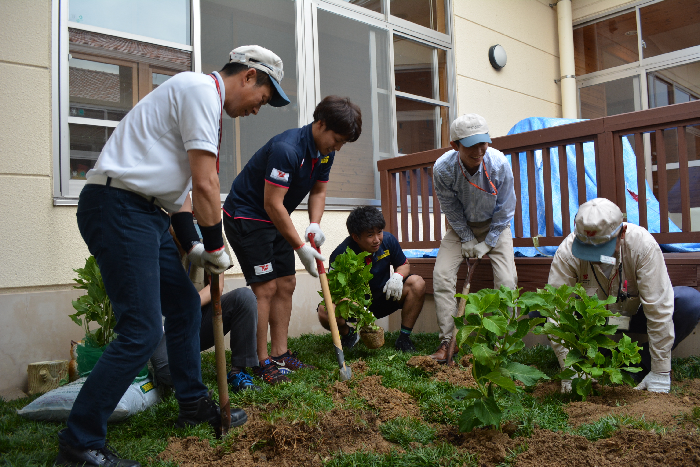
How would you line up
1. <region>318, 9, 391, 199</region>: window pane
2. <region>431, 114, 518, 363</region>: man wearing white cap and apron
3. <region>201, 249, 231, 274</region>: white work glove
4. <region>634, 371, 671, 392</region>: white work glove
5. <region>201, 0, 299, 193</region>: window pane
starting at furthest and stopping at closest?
<region>318, 9, 391, 199</region>: window pane → <region>201, 0, 299, 193</region>: window pane → <region>431, 114, 518, 363</region>: man wearing white cap and apron → <region>634, 371, 671, 392</region>: white work glove → <region>201, 249, 231, 274</region>: white work glove

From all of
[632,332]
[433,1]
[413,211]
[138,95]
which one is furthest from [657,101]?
[138,95]

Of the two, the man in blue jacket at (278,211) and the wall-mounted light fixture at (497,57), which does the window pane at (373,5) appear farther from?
the man in blue jacket at (278,211)

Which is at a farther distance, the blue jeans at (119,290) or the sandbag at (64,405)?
the sandbag at (64,405)

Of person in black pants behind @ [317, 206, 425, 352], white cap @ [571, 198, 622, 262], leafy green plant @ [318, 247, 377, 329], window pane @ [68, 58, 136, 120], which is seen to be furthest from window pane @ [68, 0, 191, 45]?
white cap @ [571, 198, 622, 262]

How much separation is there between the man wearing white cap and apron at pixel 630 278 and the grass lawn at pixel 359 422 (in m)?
0.24

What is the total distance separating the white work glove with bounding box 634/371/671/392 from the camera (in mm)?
2666

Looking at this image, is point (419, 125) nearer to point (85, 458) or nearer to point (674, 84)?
point (674, 84)

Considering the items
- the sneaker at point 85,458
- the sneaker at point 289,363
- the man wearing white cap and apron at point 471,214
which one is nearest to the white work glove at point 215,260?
the sneaker at point 85,458

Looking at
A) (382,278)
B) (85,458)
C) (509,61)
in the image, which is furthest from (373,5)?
(85,458)

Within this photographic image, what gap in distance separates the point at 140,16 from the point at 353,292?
293cm

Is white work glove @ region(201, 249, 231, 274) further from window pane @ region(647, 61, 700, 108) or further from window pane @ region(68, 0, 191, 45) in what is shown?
window pane @ region(647, 61, 700, 108)

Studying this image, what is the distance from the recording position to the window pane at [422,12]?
624 cm

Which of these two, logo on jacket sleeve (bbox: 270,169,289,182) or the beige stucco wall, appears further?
the beige stucco wall

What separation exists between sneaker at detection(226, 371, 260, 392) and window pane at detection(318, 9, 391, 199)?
2750 millimetres
